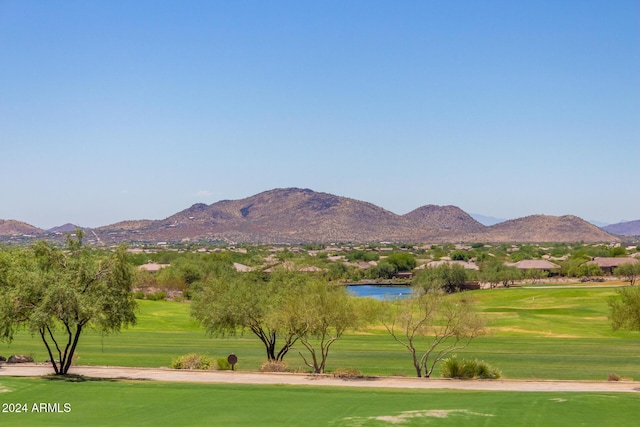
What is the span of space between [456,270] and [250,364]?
96893 millimetres

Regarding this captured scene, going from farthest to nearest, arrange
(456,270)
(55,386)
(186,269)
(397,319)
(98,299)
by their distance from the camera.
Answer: (456,270) → (186,269) → (397,319) → (98,299) → (55,386)

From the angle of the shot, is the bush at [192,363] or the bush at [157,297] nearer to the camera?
the bush at [192,363]

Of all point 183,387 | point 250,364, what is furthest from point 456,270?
point 183,387

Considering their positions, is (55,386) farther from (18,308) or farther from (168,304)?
(168,304)

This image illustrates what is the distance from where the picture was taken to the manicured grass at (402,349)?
1566 inches

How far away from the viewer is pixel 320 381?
106ft

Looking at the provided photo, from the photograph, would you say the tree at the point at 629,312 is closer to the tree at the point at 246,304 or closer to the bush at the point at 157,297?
the tree at the point at 246,304

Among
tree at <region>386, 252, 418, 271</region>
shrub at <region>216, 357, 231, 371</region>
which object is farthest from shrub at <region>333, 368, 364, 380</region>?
tree at <region>386, 252, 418, 271</region>

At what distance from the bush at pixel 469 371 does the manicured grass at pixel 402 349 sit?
2494mm

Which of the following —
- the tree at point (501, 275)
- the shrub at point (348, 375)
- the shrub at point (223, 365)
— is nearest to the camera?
the shrub at point (348, 375)

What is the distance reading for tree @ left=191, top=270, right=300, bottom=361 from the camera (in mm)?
38531

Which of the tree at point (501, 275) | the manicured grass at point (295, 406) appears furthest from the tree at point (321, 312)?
the tree at point (501, 275)

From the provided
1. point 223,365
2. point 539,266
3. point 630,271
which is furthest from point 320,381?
point 539,266

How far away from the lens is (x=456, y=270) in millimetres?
133250
